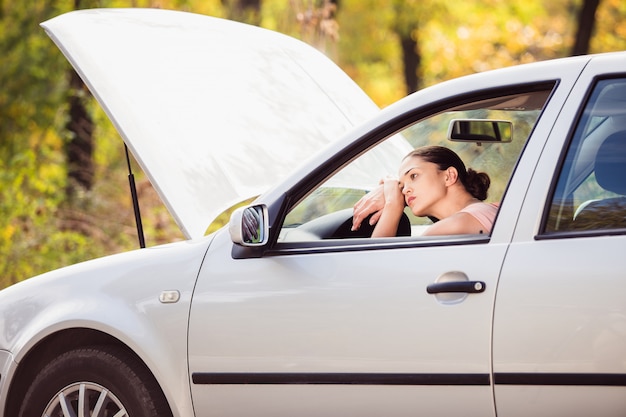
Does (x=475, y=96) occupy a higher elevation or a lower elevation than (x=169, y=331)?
higher

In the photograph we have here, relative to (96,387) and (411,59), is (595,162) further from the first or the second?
(411,59)

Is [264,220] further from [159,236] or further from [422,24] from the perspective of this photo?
[422,24]

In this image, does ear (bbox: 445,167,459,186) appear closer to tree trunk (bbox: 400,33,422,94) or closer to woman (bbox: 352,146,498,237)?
woman (bbox: 352,146,498,237)

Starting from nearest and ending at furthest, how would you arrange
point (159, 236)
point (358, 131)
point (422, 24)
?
point (358, 131) < point (159, 236) < point (422, 24)

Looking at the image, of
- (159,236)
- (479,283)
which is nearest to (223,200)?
(479,283)

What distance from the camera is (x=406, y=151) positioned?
182 inches

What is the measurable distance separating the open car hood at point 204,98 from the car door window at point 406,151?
431 millimetres

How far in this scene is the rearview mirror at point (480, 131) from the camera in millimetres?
4125

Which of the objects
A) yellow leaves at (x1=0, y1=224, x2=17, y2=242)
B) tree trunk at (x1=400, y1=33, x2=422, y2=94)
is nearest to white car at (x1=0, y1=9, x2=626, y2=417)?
yellow leaves at (x1=0, y1=224, x2=17, y2=242)

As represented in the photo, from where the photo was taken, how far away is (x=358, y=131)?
3.68 meters

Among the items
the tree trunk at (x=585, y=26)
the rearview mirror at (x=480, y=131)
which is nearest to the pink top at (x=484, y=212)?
the rearview mirror at (x=480, y=131)

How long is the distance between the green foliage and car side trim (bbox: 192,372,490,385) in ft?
19.7

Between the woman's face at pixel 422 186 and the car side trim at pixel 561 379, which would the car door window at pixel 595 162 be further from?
the woman's face at pixel 422 186

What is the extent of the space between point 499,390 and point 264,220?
1010mm
